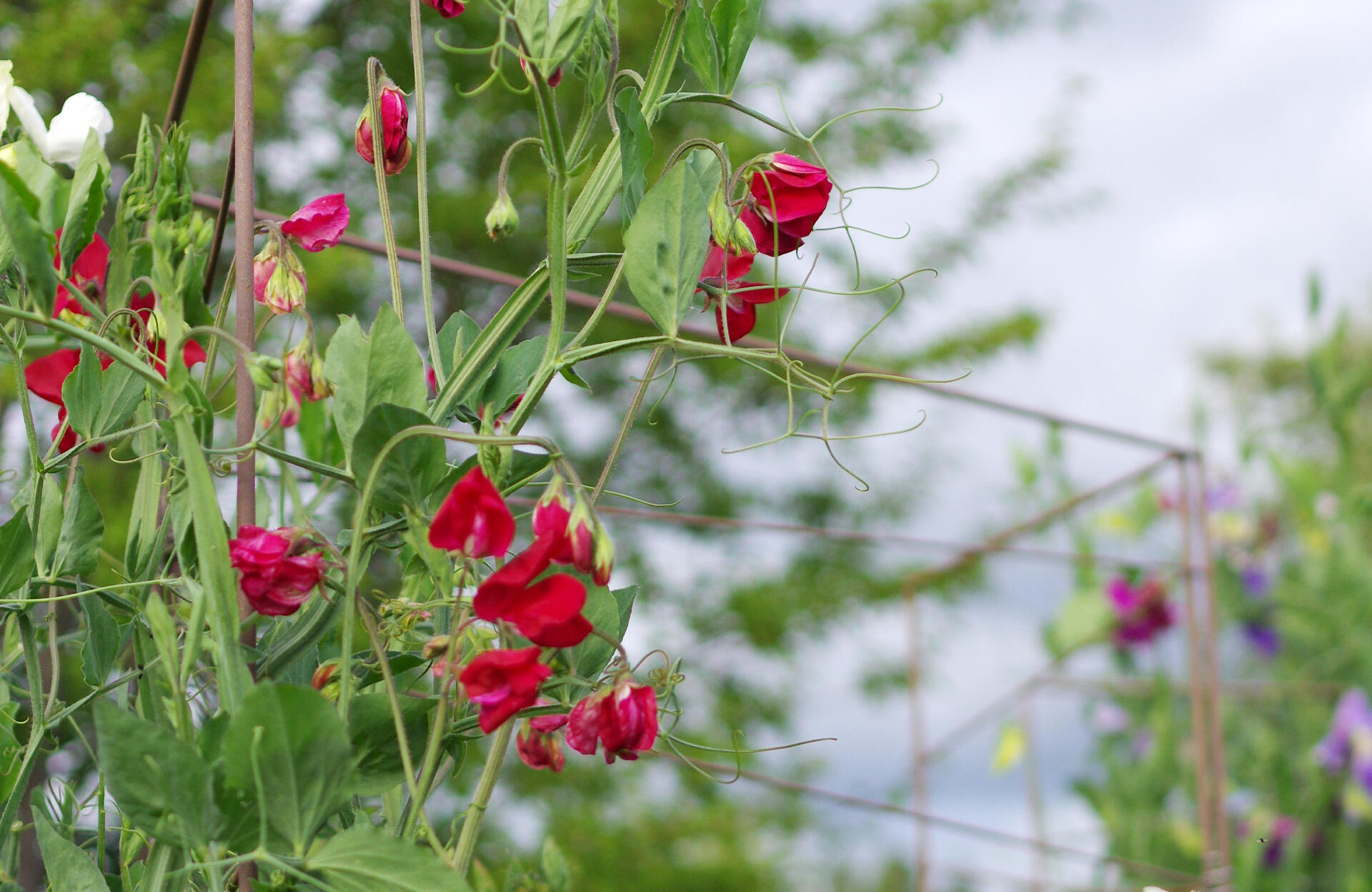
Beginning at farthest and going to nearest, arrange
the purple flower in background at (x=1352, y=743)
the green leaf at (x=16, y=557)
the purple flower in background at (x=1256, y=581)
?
1. the purple flower in background at (x=1256, y=581)
2. the purple flower in background at (x=1352, y=743)
3. the green leaf at (x=16, y=557)

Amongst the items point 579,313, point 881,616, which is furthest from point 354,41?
point 881,616

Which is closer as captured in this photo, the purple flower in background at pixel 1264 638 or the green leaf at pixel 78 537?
the green leaf at pixel 78 537

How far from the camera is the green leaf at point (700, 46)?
0.36 meters

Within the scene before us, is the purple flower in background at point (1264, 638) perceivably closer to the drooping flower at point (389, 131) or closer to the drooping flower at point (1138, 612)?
the drooping flower at point (1138, 612)

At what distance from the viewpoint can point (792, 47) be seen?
12.8 ft

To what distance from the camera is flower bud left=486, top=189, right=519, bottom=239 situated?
366mm

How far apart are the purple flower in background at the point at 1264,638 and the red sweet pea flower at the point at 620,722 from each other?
2.44 metres

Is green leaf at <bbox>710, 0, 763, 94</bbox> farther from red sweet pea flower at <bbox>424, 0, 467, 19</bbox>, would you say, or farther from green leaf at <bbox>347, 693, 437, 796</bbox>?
green leaf at <bbox>347, 693, 437, 796</bbox>

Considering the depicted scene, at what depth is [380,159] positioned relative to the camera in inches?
15.8

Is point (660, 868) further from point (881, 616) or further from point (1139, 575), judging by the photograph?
point (1139, 575)

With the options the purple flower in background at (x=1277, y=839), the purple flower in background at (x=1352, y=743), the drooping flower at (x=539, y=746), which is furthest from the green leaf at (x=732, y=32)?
the purple flower in background at (x=1277, y=839)

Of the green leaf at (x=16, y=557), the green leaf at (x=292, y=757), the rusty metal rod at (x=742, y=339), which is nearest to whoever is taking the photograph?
the green leaf at (x=292, y=757)

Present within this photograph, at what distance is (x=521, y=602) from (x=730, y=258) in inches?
5.4

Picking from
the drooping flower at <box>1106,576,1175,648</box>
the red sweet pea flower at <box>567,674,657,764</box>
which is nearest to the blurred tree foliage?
the drooping flower at <box>1106,576,1175,648</box>
